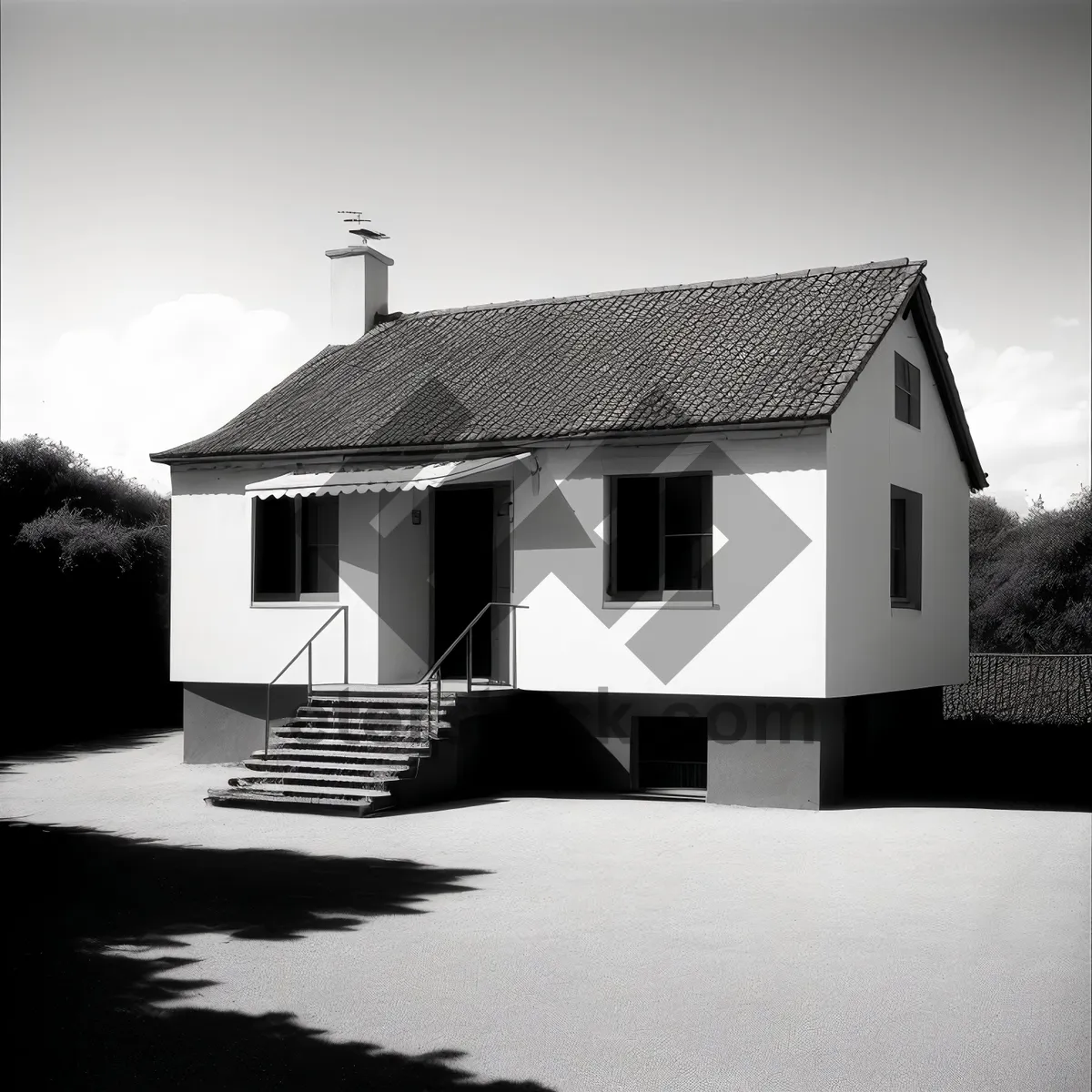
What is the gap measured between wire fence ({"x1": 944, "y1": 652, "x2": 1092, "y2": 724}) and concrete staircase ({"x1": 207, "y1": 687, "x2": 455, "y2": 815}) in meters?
17.0

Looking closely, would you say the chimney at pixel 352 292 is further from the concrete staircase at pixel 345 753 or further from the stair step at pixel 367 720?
the stair step at pixel 367 720

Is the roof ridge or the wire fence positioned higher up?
the roof ridge

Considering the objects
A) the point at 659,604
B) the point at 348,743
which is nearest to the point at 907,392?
the point at 659,604

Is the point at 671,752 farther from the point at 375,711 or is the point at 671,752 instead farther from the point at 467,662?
the point at 375,711

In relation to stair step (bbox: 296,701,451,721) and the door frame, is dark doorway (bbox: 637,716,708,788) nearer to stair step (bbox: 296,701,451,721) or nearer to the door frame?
the door frame

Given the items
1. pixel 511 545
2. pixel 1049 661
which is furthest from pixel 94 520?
pixel 1049 661

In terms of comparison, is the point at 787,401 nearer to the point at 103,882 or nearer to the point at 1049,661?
the point at 103,882

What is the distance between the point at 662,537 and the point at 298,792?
594 cm

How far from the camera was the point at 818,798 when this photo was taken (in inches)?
637

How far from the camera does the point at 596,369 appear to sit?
18984mm

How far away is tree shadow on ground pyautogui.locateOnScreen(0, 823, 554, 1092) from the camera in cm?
634

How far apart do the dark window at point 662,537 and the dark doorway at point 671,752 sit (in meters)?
1.92

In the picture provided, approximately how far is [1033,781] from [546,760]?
25.1 feet

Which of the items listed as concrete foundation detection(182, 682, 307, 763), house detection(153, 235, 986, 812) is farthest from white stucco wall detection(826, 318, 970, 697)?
concrete foundation detection(182, 682, 307, 763)
